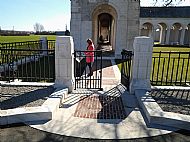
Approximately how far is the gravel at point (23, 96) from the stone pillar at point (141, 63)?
2.84 meters

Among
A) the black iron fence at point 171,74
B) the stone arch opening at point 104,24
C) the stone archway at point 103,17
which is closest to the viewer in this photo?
the black iron fence at point 171,74

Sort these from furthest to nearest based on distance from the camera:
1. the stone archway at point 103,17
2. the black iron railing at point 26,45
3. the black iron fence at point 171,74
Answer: the stone archway at point 103,17
the black iron railing at point 26,45
the black iron fence at point 171,74

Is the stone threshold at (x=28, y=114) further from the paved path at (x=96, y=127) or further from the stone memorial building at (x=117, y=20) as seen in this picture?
the stone memorial building at (x=117, y=20)

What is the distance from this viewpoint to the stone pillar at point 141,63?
6273mm

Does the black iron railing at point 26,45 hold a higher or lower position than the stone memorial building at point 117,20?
lower

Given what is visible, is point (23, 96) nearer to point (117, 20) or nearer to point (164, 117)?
point (164, 117)

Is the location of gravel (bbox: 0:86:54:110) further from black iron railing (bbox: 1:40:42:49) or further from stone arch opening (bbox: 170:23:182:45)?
stone arch opening (bbox: 170:23:182:45)

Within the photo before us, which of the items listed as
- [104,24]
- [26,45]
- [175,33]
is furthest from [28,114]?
[175,33]

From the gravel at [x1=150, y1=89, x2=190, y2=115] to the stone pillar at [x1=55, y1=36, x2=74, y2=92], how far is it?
111 inches

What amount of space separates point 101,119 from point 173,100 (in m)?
2.40

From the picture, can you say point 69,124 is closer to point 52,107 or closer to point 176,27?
point 52,107

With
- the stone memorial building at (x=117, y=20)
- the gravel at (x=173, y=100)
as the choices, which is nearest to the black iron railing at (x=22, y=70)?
the gravel at (x=173, y=100)

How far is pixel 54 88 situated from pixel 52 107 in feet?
5.86

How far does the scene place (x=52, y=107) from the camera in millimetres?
5016
